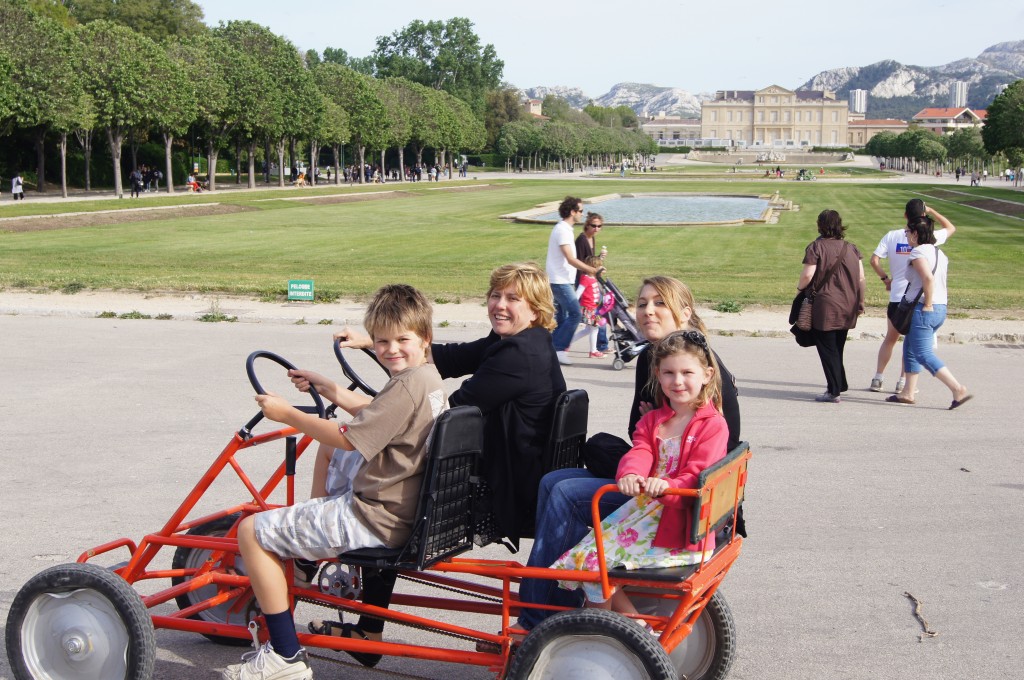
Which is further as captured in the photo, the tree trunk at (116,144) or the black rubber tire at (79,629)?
the tree trunk at (116,144)

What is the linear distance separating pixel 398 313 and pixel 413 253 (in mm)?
21802

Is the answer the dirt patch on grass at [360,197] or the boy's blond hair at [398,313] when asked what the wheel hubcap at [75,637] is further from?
the dirt patch on grass at [360,197]

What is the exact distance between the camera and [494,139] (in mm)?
157125

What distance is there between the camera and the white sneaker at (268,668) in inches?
151

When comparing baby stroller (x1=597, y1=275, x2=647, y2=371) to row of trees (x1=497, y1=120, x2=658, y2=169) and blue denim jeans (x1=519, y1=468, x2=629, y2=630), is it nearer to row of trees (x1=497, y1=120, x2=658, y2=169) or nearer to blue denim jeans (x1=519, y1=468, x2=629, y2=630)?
blue denim jeans (x1=519, y1=468, x2=629, y2=630)

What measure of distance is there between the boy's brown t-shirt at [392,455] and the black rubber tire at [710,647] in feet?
4.09

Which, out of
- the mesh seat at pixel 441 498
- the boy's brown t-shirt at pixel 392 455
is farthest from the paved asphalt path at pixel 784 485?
the boy's brown t-shirt at pixel 392 455

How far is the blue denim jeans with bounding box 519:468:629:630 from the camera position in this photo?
3.96 metres

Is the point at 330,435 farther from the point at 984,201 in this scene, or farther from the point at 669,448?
the point at 984,201

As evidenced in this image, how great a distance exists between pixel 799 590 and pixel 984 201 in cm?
5569

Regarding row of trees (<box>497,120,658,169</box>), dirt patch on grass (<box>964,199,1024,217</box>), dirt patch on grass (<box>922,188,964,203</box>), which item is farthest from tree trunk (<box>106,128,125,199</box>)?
row of trees (<box>497,120,658,169</box>)

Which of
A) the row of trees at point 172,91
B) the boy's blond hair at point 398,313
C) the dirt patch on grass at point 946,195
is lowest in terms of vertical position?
the boy's blond hair at point 398,313

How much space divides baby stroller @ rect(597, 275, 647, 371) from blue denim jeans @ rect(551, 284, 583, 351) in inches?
12.5

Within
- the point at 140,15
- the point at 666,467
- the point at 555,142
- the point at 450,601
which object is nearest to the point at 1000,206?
the point at 666,467
